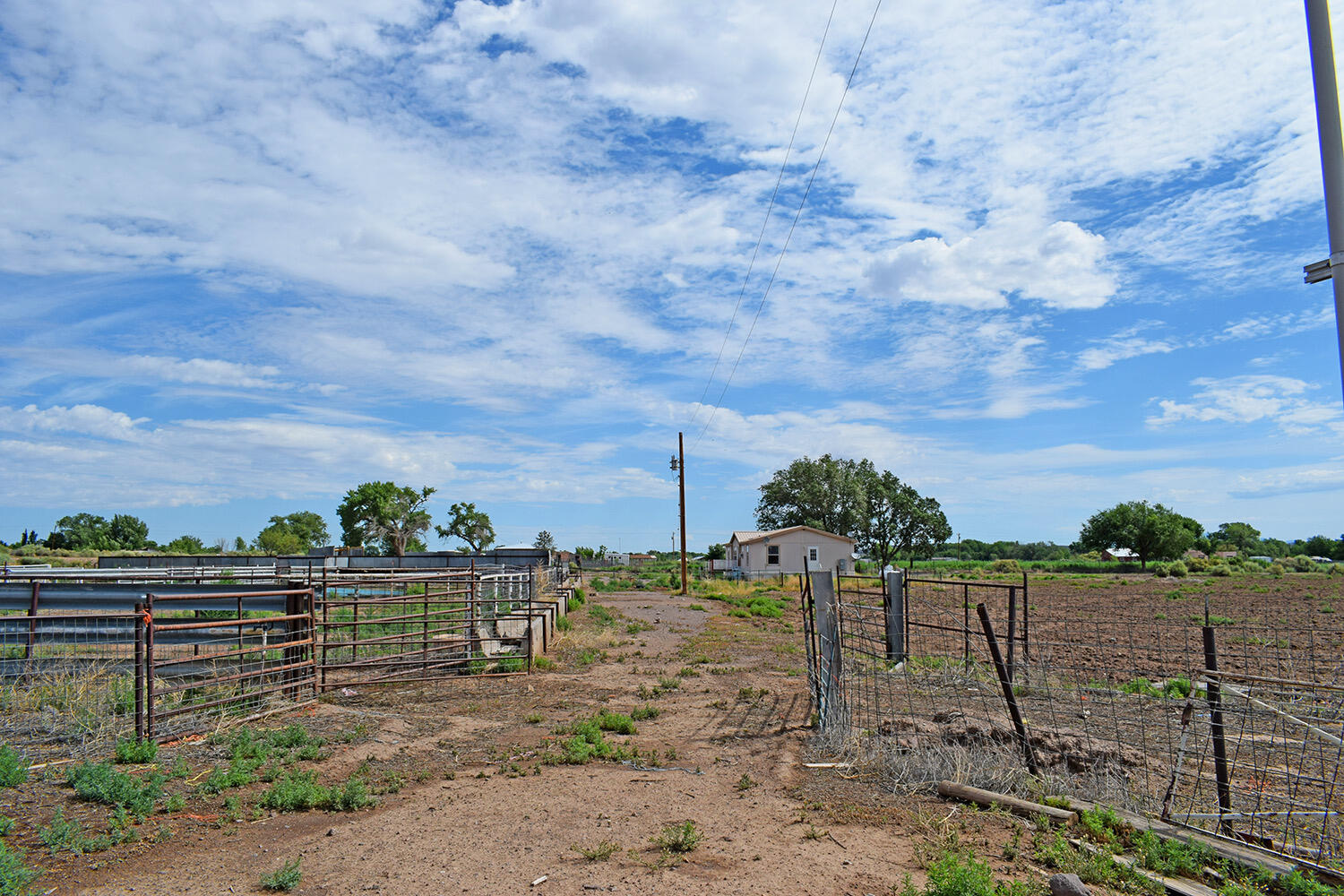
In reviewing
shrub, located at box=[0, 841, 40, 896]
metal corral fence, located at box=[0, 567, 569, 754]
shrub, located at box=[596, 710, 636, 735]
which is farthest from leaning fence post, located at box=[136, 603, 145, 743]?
shrub, located at box=[596, 710, 636, 735]

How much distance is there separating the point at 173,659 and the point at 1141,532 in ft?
302

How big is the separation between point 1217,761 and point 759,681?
26.4ft

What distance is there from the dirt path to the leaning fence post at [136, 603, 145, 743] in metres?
1.93

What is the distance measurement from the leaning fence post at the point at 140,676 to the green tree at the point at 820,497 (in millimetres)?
69124

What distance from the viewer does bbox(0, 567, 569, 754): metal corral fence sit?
8453 mm

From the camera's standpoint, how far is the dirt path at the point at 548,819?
216 inches

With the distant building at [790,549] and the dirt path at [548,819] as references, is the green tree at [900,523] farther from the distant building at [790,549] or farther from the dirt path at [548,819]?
the dirt path at [548,819]

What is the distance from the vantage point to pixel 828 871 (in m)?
5.61

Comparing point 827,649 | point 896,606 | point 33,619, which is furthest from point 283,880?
point 896,606

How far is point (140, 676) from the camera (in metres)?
8.22

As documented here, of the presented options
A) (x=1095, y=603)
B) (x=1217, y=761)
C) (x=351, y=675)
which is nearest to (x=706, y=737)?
(x=1217, y=761)

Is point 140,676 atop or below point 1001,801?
atop

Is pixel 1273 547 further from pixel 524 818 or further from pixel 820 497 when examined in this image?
pixel 524 818

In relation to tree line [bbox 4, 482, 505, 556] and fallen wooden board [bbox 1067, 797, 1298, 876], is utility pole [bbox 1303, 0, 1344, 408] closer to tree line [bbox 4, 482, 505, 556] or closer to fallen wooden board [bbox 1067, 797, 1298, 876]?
fallen wooden board [bbox 1067, 797, 1298, 876]
